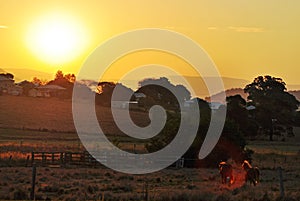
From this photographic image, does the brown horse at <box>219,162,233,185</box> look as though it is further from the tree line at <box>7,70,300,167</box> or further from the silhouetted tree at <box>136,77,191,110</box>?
the silhouetted tree at <box>136,77,191,110</box>

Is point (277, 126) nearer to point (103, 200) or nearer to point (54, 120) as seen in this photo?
point (54, 120)

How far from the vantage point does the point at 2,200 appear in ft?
72.7

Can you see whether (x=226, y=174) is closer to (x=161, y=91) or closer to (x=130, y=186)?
(x=130, y=186)

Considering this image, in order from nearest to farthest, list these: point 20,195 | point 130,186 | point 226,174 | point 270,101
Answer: point 20,195
point 130,186
point 226,174
point 270,101

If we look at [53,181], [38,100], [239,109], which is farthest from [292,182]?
[38,100]

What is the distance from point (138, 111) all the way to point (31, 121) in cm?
2267

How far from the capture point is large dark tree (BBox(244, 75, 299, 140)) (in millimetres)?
99794

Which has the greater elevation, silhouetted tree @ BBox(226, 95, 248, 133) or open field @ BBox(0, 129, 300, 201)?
silhouetted tree @ BBox(226, 95, 248, 133)

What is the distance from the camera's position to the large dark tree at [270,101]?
9979cm

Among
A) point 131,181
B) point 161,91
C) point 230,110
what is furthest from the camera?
point 161,91

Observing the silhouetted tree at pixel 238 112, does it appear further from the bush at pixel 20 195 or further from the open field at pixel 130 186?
the bush at pixel 20 195

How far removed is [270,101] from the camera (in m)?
105

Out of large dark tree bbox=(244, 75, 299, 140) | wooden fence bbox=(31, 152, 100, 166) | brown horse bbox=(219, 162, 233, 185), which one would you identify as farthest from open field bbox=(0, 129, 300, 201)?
large dark tree bbox=(244, 75, 299, 140)

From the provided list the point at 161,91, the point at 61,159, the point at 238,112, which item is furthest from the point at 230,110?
the point at 61,159
